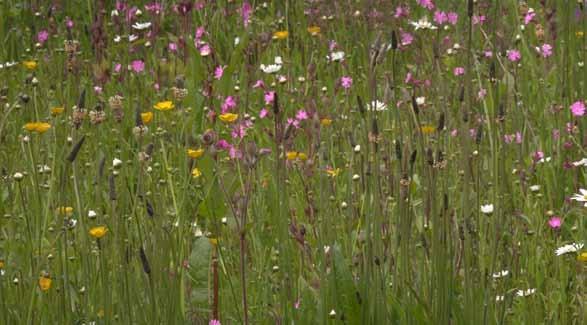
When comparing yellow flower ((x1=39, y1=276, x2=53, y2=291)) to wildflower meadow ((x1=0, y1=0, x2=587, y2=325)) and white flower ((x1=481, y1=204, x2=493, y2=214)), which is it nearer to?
wildflower meadow ((x1=0, y1=0, x2=587, y2=325))

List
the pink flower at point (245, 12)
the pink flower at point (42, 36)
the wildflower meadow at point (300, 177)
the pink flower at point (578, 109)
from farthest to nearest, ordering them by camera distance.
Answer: the pink flower at point (42, 36)
the pink flower at point (245, 12)
the pink flower at point (578, 109)
the wildflower meadow at point (300, 177)

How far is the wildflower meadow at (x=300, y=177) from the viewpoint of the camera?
1903mm

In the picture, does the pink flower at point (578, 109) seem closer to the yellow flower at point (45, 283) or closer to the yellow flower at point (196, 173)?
the yellow flower at point (196, 173)

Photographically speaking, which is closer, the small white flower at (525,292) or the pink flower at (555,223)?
the small white flower at (525,292)

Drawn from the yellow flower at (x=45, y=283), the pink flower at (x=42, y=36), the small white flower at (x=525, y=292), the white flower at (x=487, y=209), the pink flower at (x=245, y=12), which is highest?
the yellow flower at (x=45, y=283)

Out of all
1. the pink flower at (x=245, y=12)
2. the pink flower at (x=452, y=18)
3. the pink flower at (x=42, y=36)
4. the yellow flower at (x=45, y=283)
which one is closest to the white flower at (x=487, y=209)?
the yellow flower at (x=45, y=283)

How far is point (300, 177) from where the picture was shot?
2.41m

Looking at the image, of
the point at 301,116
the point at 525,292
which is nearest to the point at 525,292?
the point at 525,292

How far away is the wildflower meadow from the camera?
1.90 m

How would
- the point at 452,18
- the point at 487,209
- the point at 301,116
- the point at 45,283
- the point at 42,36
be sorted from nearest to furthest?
the point at 45,283, the point at 487,209, the point at 301,116, the point at 452,18, the point at 42,36

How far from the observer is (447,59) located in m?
3.96

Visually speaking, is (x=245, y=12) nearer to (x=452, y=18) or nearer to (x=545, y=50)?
(x=452, y=18)

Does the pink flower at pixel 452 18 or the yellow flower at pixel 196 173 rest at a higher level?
the pink flower at pixel 452 18

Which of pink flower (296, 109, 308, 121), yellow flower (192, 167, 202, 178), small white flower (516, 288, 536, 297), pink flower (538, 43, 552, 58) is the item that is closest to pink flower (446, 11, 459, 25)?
→ pink flower (538, 43, 552, 58)
